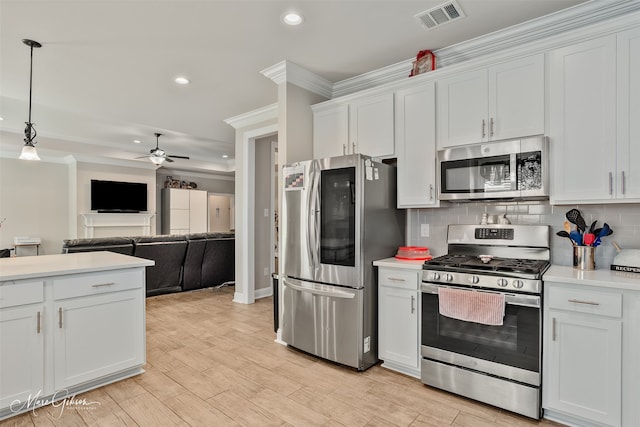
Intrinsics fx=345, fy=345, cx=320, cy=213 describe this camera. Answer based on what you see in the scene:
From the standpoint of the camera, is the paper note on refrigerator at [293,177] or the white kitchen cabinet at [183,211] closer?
the paper note on refrigerator at [293,177]

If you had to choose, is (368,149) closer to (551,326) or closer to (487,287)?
(487,287)

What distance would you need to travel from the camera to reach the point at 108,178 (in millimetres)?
8203

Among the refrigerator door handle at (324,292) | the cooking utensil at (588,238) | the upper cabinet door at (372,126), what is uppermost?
the upper cabinet door at (372,126)

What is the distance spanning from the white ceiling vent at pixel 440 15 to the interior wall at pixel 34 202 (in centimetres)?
854

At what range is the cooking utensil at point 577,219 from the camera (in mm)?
2380

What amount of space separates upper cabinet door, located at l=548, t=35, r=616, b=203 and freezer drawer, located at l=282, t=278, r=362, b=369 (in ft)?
5.44

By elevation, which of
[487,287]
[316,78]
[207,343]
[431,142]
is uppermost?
[316,78]

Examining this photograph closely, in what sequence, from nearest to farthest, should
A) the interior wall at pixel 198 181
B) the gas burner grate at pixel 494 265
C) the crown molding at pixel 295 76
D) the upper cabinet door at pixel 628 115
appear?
1. the upper cabinet door at pixel 628 115
2. the gas burner grate at pixel 494 265
3. the crown molding at pixel 295 76
4. the interior wall at pixel 198 181

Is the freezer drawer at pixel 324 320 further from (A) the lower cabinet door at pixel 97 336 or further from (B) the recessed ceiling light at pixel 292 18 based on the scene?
(B) the recessed ceiling light at pixel 292 18

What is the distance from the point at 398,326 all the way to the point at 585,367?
1.17 metres

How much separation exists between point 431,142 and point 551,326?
155 cm

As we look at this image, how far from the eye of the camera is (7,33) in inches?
108

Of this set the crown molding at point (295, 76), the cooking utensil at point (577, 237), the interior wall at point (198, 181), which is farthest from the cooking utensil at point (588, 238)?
the interior wall at point (198, 181)

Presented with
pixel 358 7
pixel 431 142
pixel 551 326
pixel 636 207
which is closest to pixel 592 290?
pixel 551 326
